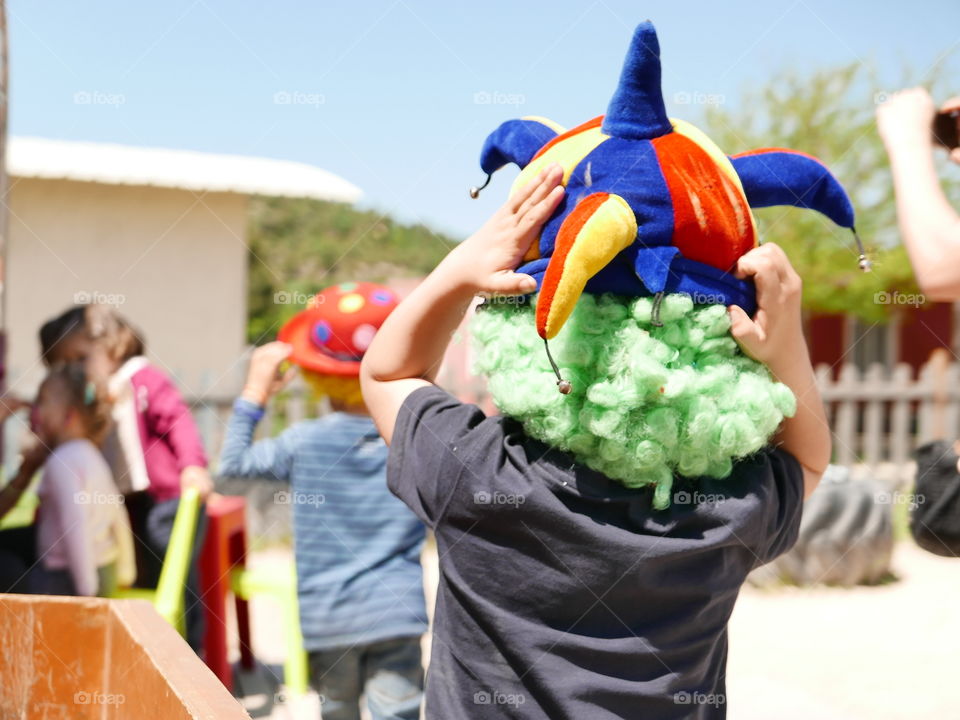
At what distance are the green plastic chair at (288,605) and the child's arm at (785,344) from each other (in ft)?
7.21

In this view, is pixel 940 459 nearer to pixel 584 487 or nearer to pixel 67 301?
pixel 584 487

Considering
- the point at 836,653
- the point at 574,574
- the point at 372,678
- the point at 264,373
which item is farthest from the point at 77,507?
the point at 836,653

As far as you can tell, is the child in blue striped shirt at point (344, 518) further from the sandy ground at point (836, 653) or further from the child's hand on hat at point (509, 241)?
the child's hand on hat at point (509, 241)

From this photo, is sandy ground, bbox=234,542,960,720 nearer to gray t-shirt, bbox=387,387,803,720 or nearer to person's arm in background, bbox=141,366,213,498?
person's arm in background, bbox=141,366,213,498

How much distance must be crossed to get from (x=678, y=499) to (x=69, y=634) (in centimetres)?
109

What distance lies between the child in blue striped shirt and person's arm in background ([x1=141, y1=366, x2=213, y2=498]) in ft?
3.11

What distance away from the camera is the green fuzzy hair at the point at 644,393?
1257mm

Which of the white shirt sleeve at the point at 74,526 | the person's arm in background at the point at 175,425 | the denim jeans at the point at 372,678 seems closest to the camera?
the denim jeans at the point at 372,678

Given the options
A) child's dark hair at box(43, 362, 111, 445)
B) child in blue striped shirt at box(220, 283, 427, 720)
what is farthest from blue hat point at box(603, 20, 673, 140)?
child's dark hair at box(43, 362, 111, 445)

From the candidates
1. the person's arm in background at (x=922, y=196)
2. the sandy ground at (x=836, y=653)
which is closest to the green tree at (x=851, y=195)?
the sandy ground at (x=836, y=653)

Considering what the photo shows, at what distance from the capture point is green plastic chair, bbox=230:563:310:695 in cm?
341

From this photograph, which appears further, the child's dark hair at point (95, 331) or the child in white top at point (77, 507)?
the child's dark hair at point (95, 331)

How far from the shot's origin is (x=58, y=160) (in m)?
12.0

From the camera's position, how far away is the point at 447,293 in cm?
142
